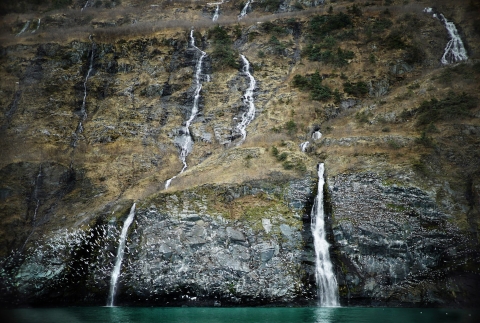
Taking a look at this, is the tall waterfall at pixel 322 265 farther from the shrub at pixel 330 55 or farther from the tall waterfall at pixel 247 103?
the shrub at pixel 330 55

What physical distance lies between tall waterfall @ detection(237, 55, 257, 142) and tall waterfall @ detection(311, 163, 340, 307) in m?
14.7

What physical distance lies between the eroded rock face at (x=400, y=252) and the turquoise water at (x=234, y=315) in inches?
51.4

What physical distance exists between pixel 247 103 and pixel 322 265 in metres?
25.5

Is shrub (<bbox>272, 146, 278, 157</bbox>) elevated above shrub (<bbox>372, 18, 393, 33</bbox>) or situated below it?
below

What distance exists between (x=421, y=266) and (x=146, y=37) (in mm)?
47716

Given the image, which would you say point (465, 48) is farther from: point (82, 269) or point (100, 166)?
point (82, 269)

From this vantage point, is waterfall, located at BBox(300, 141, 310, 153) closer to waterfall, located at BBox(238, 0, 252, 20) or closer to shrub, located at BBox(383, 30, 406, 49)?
shrub, located at BBox(383, 30, 406, 49)

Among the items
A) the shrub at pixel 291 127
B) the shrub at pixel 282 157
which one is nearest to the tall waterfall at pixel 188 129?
the shrub at pixel 282 157

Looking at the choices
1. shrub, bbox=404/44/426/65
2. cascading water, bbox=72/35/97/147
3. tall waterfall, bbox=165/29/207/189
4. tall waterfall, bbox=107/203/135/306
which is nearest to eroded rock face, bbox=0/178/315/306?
tall waterfall, bbox=107/203/135/306

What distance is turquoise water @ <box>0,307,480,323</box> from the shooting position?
23.2m

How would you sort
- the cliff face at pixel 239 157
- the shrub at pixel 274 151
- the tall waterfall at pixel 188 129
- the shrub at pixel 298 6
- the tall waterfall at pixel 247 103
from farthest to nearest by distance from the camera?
the shrub at pixel 298 6 < the tall waterfall at pixel 247 103 < the tall waterfall at pixel 188 129 < the shrub at pixel 274 151 < the cliff face at pixel 239 157

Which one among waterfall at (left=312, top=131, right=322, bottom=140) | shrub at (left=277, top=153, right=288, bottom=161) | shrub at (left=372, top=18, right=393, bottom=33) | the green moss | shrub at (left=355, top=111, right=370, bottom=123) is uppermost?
shrub at (left=372, top=18, right=393, bottom=33)

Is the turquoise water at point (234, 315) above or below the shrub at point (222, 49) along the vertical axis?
below

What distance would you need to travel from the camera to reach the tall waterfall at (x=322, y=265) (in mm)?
28234
